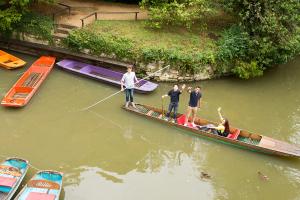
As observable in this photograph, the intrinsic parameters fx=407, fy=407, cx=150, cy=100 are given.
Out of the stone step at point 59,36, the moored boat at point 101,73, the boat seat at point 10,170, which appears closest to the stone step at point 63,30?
the stone step at point 59,36

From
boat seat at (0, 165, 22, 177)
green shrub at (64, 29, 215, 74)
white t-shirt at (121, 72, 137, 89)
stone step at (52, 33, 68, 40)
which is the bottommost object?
boat seat at (0, 165, 22, 177)

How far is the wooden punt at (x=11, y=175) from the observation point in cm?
1155

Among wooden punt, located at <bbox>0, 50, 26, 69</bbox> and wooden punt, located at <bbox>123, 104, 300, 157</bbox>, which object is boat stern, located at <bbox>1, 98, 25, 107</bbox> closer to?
wooden punt, located at <bbox>0, 50, 26, 69</bbox>

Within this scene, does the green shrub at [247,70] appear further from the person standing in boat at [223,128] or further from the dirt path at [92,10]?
the dirt path at [92,10]

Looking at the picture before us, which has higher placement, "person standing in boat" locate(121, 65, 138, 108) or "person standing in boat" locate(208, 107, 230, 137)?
"person standing in boat" locate(121, 65, 138, 108)

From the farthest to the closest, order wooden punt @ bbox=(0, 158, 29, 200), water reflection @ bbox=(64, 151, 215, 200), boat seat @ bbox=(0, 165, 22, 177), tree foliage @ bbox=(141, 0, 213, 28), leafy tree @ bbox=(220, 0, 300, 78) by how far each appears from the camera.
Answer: tree foliage @ bbox=(141, 0, 213, 28)
leafy tree @ bbox=(220, 0, 300, 78)
water reflection @ bbox=(64, 151, 215, 200)
boat seat @ bbox=(0, 165, 22, 177)
wooden punt @ bbox=(0, 158, 29, 200)

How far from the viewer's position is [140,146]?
1501cm

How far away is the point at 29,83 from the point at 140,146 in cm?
635

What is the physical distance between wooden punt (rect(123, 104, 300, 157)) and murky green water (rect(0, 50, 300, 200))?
0.95 ft

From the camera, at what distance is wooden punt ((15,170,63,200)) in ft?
37.8

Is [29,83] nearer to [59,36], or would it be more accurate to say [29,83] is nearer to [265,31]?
[59,36]

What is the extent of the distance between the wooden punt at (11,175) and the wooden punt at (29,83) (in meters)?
3.97

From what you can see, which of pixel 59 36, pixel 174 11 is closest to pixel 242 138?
pixel 174 11

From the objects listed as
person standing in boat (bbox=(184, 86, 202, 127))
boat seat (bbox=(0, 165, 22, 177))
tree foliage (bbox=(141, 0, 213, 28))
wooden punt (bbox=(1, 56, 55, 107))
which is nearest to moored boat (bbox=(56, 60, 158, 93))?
wooden punt (bbox=(1, 56, 55, 107))
